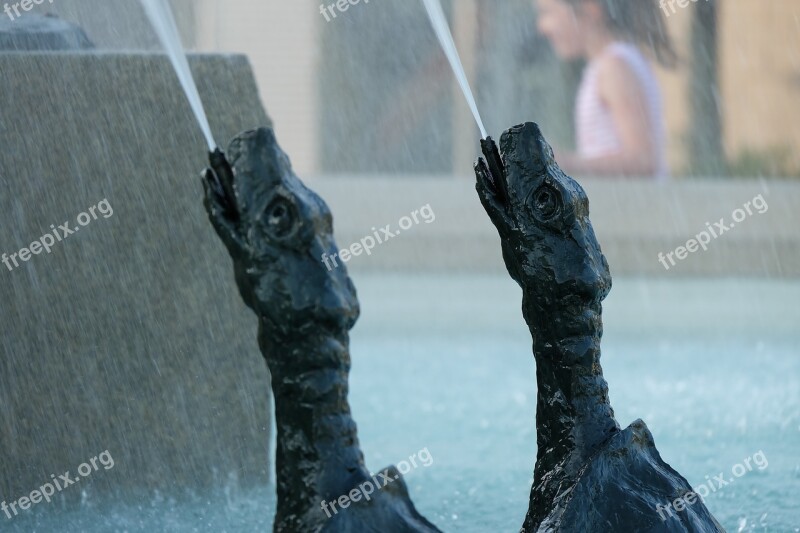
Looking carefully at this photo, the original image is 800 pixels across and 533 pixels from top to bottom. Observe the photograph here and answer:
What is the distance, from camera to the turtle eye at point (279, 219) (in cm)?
157

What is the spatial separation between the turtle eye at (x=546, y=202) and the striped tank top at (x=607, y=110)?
4.99m

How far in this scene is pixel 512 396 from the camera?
407 cm

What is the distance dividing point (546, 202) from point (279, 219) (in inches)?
16.5

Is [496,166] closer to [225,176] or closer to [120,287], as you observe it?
[225,176]

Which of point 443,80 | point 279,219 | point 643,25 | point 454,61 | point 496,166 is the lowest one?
point 279,219

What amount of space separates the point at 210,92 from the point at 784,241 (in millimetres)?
5386

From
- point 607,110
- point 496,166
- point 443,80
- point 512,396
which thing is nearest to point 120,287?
point 496,166

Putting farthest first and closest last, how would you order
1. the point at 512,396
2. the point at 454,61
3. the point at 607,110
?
1. the point at 607,110
2. the point at 512,396
3. the point at 454,61

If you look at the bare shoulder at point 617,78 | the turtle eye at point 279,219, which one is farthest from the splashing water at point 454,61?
the bare shoulder at point 617,78

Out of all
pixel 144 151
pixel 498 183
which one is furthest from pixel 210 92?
pixel 498 183

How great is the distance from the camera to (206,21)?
14.3 m

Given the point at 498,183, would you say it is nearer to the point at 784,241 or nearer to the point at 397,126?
the point at 784,241

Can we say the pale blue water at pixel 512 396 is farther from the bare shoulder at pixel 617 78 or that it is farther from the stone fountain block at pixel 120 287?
the bare shoulder at pixel 617 78

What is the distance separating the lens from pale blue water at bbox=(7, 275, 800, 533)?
2600 millimetres
